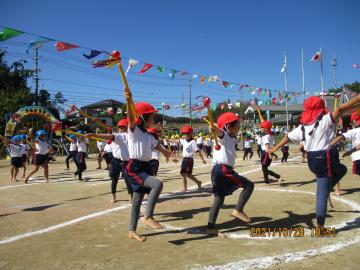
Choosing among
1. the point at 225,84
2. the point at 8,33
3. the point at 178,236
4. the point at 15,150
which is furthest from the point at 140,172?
the point at 225,84

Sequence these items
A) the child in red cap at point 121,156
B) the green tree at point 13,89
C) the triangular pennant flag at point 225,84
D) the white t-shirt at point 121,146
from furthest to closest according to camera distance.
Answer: the green tree at point 13,89 → the triangular pennant flag at point 225,84 → the child in red cap at point 121,156 → the white t-shirt at point 121,146

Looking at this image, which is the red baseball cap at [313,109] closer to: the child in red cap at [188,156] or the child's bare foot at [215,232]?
the child's bare foot at [215,232]

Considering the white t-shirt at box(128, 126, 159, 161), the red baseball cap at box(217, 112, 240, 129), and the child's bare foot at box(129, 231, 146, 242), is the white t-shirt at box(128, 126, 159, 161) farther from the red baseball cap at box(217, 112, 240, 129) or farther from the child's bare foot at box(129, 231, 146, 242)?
the red baseball cap at box(217, 112, 240, 129)

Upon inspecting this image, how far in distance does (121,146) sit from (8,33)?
3.78m

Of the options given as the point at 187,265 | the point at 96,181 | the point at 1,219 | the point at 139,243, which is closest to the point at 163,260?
the point at 187,265

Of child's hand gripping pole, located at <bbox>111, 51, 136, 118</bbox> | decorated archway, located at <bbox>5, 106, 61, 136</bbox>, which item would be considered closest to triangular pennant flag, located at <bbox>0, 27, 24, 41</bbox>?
child's hand gripping pole, located at <bbox>111, 51, 136, 118</bbox>

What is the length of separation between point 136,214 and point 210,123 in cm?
173

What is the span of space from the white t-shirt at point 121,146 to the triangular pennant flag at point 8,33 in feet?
10.9

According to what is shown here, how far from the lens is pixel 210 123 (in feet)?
16.3

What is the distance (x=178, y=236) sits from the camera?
4980 millimetres

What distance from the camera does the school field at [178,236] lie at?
3932 mm

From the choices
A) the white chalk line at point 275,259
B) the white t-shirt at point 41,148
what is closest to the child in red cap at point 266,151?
the white chalk line at point 275,259

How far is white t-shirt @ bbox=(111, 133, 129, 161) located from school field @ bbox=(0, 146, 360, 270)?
1.10m

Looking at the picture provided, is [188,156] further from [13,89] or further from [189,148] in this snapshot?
[13,89]
